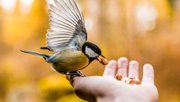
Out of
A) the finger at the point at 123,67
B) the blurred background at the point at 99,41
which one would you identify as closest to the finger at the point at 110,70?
the finger at the point at 123,67

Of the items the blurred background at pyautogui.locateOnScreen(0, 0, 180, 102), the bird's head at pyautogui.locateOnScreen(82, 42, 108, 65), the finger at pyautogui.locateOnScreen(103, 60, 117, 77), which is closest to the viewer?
the bird's head at pyautogui.locateOnScreen(82, 42, 108, 65)

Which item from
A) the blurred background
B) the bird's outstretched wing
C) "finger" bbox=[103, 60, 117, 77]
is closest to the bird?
the bird's outstretched wing

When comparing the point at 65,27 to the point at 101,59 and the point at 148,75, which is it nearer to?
the point at 101,59

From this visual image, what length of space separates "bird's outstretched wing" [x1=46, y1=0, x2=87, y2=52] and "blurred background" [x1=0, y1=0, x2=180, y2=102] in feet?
15.2

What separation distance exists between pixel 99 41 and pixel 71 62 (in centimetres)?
529

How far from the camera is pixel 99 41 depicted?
7000 mm

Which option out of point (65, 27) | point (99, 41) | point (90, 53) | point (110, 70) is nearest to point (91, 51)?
point (90, 53)

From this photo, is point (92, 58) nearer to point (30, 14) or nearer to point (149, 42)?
point (149, 42)

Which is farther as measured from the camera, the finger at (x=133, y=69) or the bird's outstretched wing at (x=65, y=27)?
the finger at (x=133, y=69)

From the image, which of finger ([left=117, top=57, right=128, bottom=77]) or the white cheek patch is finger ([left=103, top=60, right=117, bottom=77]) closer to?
finger ([left=117, top=57, right=128, bottom=77])

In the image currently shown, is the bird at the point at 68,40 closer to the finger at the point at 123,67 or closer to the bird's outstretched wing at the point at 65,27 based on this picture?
the bird's outstretched wing at the point at 65,27

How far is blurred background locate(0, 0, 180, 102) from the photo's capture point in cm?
661

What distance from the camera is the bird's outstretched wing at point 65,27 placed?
1687mm

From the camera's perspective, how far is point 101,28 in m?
7.22
